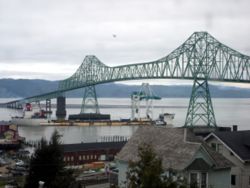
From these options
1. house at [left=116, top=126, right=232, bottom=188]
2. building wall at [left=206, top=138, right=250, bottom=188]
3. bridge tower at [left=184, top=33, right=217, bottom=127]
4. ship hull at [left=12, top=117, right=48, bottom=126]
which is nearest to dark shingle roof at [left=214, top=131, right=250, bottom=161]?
building wall at [left=206, top=138, right=250, bottom=188]

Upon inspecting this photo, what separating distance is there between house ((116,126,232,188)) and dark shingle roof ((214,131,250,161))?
285cm

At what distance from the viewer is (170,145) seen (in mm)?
16562

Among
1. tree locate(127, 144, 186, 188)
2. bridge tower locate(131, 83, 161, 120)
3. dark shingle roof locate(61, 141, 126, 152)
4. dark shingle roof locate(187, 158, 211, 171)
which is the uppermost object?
bridge tower locate(131, 83, 161, 120)

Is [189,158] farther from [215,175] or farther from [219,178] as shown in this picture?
[219,178]

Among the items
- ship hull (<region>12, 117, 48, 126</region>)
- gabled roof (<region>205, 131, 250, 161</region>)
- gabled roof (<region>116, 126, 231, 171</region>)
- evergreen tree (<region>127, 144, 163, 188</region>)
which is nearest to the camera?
evergreen tree (<region>127, 144, 163, 188</region>)

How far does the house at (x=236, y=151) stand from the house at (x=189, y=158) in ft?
8.57

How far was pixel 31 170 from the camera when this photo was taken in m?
17.5

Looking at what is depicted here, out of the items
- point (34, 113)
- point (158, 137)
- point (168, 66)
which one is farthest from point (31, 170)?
point (34, 113)

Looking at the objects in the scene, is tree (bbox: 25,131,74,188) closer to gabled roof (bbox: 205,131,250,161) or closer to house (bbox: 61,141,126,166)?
gabled roof (bbox: 205,131,250,161)

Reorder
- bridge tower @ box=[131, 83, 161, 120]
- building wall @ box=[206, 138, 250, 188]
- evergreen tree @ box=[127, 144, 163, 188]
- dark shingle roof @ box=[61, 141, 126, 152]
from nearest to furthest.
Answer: evergreen tree @ box=[127, 144, 163, 188], building wall @ box=[206, 138, 250, 188], dark shingle roof @ box=[61, 141, 126, 152], bridge tower @ box=[131, 83, 161, 120]

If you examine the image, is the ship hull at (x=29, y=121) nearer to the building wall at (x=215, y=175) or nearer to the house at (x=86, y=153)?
the house at (x=86, y=153)

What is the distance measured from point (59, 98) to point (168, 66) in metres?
55.8

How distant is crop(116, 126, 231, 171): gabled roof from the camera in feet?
52.2

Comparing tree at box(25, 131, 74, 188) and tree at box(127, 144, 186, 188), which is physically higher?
tree at box(127, 144, 186, 188)
